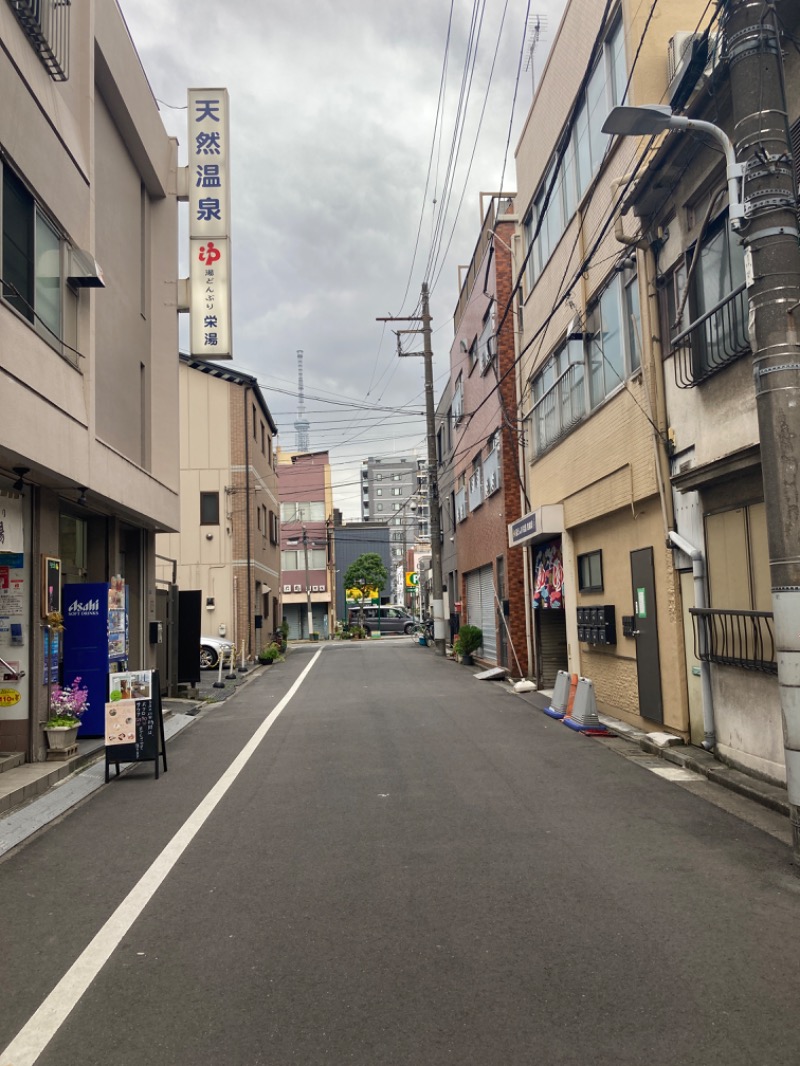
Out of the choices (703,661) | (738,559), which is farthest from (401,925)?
(703,661)

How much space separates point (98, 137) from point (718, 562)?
427 inches

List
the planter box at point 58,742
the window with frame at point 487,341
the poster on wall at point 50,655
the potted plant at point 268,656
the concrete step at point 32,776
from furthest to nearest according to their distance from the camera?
the potted plant at point 268,656 → the window with frame at point 487,341 → the poster on wall at point 50,655 → the planter box at point 58,742 → the concrete step at point 32,776

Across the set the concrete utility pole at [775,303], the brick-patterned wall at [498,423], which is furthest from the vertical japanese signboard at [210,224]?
the concrete utility pole at [775,303]

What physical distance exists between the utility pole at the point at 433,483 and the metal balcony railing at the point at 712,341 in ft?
69.3

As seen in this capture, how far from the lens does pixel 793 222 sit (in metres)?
6.01

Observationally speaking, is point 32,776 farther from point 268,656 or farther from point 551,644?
point 268,656

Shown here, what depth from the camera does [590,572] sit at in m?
14.5

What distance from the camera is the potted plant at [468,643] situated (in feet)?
82.6

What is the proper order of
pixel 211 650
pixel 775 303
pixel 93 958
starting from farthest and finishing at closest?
pixel 211 650
pixel 775 303
pixel 93 958

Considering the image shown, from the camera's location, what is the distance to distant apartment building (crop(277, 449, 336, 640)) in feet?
209

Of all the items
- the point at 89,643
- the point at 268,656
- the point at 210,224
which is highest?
the point at 210,224

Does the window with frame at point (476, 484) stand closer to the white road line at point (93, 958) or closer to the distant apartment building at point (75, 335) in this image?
the distant apartment building at point (75, 335)

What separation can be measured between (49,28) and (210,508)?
2253cm

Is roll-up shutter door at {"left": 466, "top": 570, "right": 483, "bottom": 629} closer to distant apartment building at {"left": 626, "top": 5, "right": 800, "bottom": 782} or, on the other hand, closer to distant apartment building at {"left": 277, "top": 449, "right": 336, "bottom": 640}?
distant apartment building at {"left": 626, "top": 5, "right": 800, "bottom": 782}
